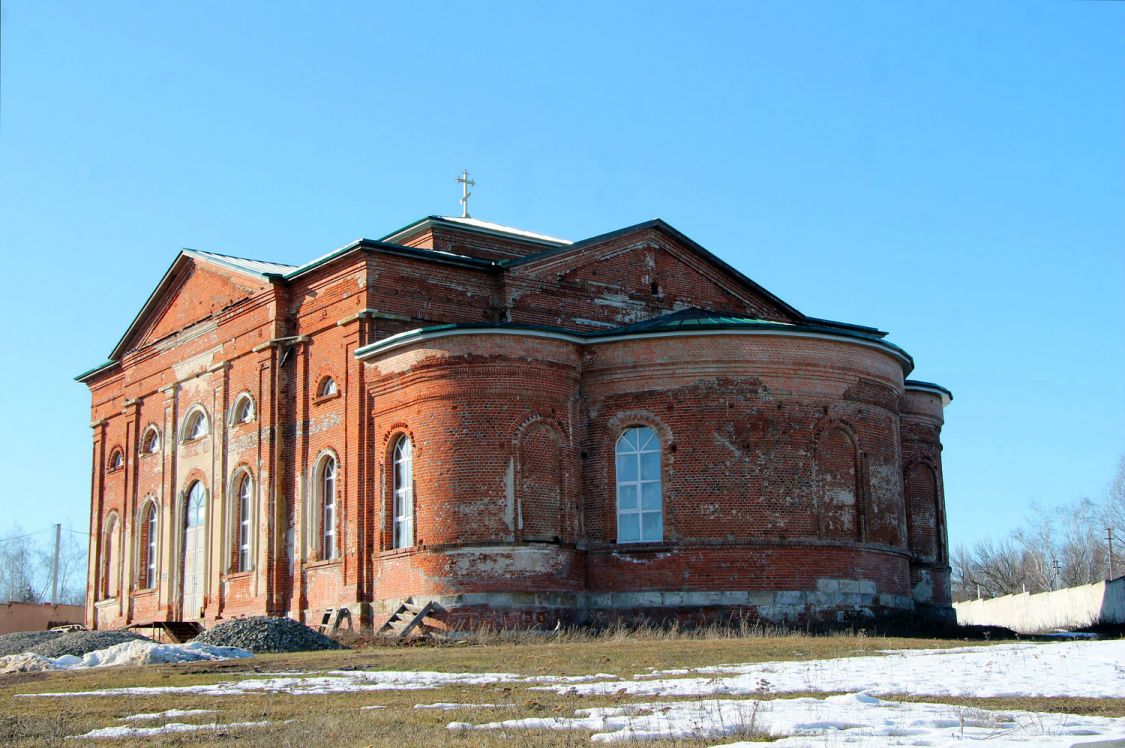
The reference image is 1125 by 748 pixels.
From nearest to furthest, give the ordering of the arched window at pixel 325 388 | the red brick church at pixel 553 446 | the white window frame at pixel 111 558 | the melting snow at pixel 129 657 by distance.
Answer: the melting snow at pixel 129 657
the red brick church at pixel 553 446
the arched window at pixel 325 388
the white window frame at pixel 111 558

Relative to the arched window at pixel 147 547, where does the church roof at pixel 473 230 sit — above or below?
above

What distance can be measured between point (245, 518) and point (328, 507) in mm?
3726

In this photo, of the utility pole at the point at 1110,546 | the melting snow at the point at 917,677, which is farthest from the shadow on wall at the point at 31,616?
the utility pole at the point at 1110,546

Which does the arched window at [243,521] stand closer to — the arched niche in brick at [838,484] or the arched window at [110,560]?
the arched window at [110,560]

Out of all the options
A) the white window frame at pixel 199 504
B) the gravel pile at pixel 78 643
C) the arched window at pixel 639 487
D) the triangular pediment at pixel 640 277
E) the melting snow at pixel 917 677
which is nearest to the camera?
the melting snow at pixel 917 677

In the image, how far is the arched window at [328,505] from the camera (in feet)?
98.3

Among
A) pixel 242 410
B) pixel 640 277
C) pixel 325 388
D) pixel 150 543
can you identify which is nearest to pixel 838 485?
pixel 640 277

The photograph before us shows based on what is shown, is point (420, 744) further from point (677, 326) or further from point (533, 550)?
point (677, 326)

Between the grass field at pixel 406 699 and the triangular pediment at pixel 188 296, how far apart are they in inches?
517

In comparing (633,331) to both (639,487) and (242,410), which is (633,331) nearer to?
(639,487)

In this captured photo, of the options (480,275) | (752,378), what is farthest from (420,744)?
(480,275)

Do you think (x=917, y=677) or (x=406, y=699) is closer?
(x=406, y=699)

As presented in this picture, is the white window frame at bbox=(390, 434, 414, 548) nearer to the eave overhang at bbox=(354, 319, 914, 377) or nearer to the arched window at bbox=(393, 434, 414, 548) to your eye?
the arched window at bbox=(393, 434, 414, 548)

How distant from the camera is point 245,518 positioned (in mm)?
33062
